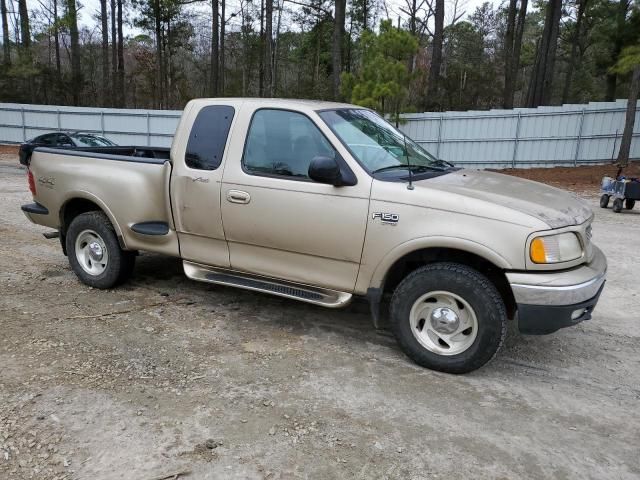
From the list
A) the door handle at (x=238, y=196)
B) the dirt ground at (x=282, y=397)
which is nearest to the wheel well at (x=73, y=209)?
the dirt ground at (x=282, y=397)

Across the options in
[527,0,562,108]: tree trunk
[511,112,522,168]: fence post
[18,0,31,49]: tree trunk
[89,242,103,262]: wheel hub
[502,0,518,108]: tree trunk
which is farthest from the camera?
[18,0,31,49]: tree trunk

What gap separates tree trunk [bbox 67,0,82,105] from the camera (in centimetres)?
3011

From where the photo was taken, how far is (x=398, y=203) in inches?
147

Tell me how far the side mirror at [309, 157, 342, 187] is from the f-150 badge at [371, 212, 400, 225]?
0.37 metres

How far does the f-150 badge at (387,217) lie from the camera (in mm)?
3734

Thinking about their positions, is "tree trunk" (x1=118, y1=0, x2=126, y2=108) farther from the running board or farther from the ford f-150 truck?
the running board

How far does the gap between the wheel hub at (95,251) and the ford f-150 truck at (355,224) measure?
22 centimetres

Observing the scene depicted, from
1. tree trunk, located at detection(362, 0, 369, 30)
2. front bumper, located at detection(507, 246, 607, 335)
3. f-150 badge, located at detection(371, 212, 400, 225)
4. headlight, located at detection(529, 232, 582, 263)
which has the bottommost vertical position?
front bumper, located at detection(507, 246, 607, 335)

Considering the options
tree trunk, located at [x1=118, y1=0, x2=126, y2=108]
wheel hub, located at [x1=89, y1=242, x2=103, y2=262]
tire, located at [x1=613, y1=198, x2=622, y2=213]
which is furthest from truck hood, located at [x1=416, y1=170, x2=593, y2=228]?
tree trunk, located at [x1=118, y1=0, x2=126, y2=108]

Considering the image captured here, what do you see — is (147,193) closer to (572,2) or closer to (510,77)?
(510,77)

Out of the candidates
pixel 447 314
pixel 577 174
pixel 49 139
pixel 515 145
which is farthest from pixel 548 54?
pixel 447 314

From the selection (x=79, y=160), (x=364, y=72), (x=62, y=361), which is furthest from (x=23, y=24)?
Answer: (x=62, y=361)

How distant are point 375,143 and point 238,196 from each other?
4.00ft

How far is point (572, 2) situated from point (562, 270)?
3710 cm
